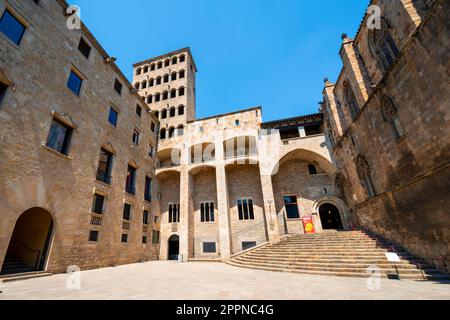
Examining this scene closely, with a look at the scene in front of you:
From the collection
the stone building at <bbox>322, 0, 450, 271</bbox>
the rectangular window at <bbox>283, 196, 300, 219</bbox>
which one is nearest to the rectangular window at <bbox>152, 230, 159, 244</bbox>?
the rectangular window at <bbox>283, 196, 300, 219</bbox>

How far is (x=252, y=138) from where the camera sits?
20594 mm

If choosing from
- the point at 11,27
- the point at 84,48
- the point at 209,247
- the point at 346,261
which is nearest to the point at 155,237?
the point at 209,247

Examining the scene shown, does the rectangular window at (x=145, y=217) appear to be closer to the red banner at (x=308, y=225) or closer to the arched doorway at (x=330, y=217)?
the red banner at (x=308, y=225)

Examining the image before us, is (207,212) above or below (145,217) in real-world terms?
above

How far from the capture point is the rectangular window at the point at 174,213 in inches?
797

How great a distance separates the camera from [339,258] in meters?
9.25

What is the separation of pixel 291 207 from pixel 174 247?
41.6ft

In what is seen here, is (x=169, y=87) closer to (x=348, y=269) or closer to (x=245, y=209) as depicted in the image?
(x=245, y=209)

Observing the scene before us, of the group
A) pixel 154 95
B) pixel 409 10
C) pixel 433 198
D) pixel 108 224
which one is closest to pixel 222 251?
pixel 108 224

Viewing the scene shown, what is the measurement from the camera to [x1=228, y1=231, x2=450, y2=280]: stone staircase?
293 inches

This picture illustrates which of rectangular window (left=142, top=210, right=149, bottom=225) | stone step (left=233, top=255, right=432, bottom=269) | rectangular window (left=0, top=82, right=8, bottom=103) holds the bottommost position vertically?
stone step (left=233, top=255, right=432, bottom=269)

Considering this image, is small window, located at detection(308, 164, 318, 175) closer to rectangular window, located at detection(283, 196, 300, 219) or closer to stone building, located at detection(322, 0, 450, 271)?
rectangular window, located at detection(283, 196, 300, 219)

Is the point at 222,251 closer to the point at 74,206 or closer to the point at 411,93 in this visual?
the point at 74,206

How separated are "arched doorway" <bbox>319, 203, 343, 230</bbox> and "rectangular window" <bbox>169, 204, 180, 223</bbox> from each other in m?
14.3
